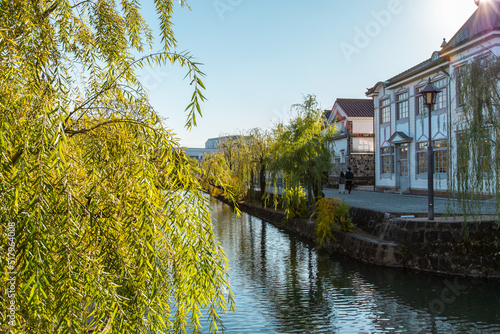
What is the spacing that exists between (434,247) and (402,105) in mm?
14505

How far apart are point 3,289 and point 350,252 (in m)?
10.5

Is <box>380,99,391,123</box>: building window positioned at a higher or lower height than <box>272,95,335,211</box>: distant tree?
higher

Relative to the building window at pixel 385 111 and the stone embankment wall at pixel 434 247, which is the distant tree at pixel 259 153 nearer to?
the building window at pixel 385 111

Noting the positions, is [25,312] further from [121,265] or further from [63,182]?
[63,182]

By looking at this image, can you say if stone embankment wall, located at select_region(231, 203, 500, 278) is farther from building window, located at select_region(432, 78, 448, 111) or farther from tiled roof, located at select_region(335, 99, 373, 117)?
tiled roof, located at select_region(335, 99, 373, 117)

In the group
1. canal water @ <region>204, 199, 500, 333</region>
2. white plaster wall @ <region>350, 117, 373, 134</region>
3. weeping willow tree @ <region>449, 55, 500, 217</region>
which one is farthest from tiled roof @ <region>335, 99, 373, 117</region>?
weeping willow tree @ <region>449, 55, 500, 217</region>

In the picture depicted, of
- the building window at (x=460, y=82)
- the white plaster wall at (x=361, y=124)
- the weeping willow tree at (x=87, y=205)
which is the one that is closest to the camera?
the weeping willow tree at (x=87, y=205)

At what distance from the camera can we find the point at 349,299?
840 cm

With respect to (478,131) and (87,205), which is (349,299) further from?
(87,205)

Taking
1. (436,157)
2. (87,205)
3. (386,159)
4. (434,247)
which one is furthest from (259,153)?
(87,205)

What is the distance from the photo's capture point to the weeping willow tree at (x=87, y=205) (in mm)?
2186

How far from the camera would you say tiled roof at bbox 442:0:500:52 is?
1606 cm

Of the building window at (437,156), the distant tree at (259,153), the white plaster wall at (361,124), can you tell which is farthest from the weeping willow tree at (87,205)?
the white plaster wall at (361,124)

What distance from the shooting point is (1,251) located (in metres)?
2.24
